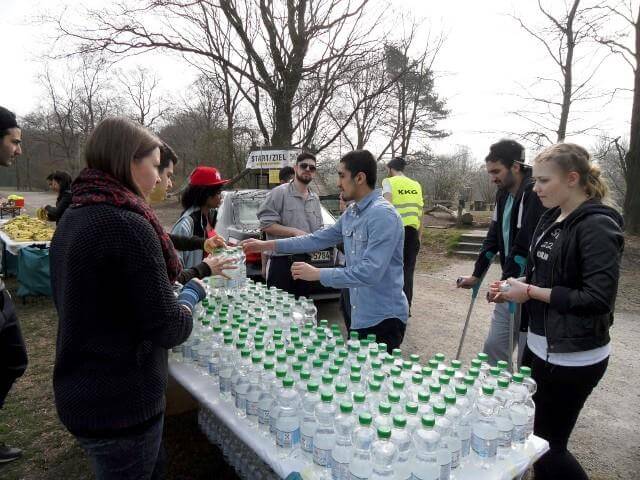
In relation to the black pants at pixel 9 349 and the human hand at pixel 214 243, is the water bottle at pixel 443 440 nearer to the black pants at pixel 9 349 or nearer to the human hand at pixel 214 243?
the human hand at pixel 214 243

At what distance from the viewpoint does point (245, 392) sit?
177 centimetres

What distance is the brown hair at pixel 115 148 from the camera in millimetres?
1417

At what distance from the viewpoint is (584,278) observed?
1.83 m

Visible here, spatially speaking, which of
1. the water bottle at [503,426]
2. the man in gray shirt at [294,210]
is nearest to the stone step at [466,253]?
the man in gray shirt at [294,210]

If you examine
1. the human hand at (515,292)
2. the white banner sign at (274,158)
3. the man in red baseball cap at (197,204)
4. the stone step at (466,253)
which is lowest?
the stone step at (466,253)

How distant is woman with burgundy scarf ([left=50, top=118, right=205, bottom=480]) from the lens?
1.29 meters

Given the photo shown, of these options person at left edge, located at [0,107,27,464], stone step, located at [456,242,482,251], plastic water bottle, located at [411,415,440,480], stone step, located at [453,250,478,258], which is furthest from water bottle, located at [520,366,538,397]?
stone step, located at [456,242,482,251]

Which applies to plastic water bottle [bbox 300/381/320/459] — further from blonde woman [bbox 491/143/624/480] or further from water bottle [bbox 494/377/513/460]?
blonde woman [bbox 491/143/624/480]

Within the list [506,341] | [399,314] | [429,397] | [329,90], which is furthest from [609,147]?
[429,397]

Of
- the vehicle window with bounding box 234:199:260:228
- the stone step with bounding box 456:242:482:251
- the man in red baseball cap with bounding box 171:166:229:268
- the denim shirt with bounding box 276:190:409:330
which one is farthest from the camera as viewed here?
the stone step with bounding box 456:242:482:251

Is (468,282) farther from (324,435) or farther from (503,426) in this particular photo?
(324,435)

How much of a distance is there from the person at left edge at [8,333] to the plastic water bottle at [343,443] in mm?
2620

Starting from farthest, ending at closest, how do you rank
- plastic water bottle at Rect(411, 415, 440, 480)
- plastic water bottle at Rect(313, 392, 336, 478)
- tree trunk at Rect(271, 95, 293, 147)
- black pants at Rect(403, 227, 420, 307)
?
tree trunk at Rect(271, 95, 293, 147) < black pants at Rect(403, 227, 420, 307) < plastic water bottle at Rect(313, 392, 336, 478) < plastic water bottle at Rect(411, 415, 440, 480)

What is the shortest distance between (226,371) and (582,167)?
6.76ft
